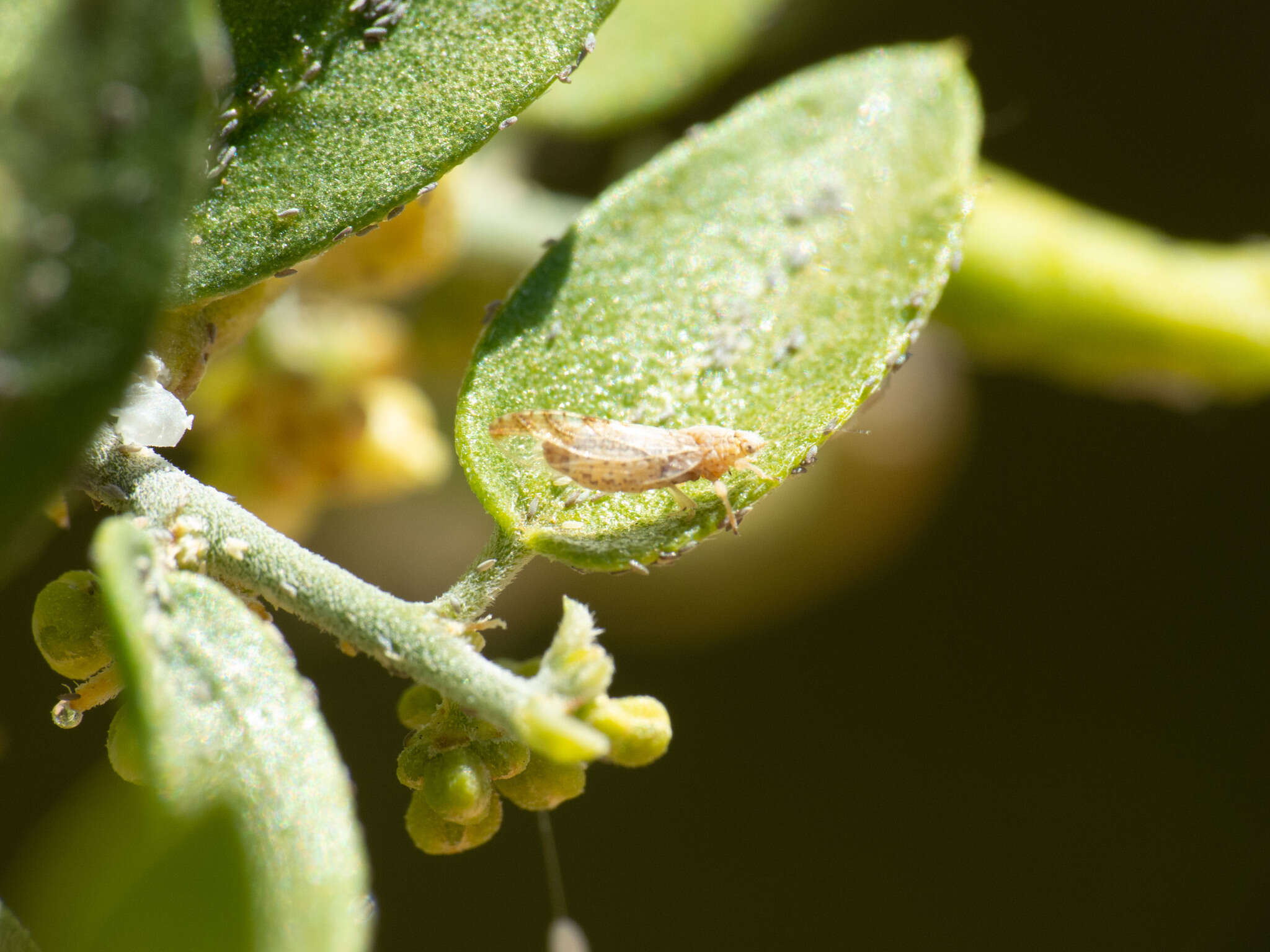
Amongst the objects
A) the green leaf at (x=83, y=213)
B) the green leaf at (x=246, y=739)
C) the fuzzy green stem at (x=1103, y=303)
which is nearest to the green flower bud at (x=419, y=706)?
the green leaf at (x=246, y=739)

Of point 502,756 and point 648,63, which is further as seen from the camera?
point 648,63

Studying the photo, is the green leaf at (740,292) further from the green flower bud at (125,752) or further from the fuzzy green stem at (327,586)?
the green flower bud at (125,752)

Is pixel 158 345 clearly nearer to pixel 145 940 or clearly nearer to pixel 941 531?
pixel 145 940

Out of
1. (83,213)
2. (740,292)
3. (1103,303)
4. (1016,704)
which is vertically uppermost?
(83,213)

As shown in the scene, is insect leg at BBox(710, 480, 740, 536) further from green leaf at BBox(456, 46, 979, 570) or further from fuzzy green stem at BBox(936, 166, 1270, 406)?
fuzzy green stem at BBox(936, 166, 1270, 406)

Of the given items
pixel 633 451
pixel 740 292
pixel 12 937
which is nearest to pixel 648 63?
pixel 740 292

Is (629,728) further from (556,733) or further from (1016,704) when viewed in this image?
(1016,704)
